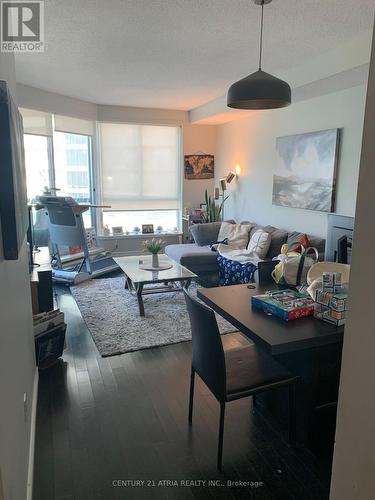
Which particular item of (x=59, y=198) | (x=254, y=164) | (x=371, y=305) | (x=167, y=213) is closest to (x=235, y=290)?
(x=371, y=305)

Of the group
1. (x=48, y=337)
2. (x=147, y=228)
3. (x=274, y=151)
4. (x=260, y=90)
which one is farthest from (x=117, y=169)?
(x=260, y=90)

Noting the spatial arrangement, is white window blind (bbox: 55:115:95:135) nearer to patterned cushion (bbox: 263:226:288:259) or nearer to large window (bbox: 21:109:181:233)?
large window (bbox: 21:109:181:233)

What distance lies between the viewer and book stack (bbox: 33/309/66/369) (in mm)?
2781

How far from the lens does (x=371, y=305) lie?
0.78 m

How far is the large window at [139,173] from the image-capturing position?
6.40 m

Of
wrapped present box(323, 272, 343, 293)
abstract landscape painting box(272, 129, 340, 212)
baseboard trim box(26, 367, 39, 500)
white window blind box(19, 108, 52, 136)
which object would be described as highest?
white window blind box(19, 108, 52, 136)

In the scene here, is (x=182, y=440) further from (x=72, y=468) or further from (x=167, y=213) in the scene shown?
(x=167, y=213)

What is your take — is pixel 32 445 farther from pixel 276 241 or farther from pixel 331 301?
pixel 276 241

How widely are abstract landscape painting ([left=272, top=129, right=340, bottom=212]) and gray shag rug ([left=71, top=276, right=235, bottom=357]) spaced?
5.90 feet

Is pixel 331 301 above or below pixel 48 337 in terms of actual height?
above

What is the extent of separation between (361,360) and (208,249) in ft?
15.1

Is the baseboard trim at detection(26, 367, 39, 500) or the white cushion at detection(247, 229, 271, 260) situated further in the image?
the white cushion at detection(247, 229, 271, 260)

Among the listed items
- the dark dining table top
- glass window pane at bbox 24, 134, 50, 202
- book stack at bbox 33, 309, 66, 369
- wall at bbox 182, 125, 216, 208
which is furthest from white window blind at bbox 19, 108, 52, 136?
the dark dining table top

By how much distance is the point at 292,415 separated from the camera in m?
2.05
